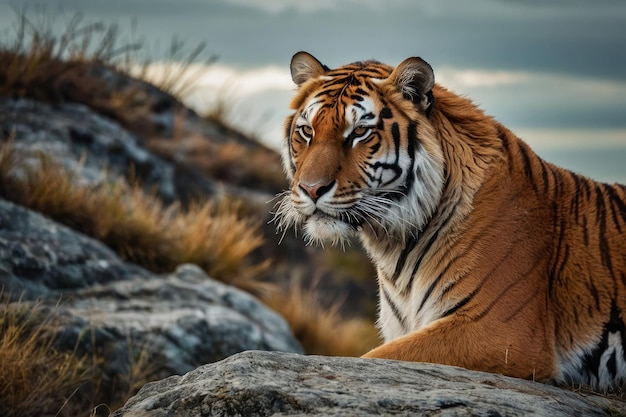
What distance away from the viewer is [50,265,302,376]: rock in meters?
7.24

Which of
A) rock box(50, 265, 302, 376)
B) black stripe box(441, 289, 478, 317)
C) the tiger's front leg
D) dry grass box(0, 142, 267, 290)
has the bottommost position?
rock box(50, 265, 302, 376)

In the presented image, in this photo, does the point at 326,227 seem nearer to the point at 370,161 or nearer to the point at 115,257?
the point at 370,161

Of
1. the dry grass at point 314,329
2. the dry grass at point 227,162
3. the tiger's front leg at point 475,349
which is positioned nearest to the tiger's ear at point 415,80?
the tiger's front leg at point 475,349

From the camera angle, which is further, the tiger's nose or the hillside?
the hillside

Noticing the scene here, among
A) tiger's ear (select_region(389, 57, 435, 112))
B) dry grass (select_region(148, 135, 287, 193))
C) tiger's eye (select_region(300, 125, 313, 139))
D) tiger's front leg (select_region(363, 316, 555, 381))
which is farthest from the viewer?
dry grass (select_region(148, 135, 287, 193))

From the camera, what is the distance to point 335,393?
341cm

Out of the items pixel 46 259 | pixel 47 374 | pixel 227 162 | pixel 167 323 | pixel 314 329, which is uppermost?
pixel 227 162

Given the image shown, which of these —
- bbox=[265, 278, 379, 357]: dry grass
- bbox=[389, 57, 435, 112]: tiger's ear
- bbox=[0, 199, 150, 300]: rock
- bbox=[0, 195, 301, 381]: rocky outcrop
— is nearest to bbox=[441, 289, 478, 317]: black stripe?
bbox=[389, 57, 435, 112]: tiger's ear

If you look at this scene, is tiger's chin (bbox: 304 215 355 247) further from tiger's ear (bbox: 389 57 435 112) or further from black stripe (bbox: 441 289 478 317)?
tiger's ear (bbox: 389 57 435 112)

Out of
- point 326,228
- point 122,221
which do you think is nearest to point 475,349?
point 326,228

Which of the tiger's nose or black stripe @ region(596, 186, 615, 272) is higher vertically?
black stripe @ region(596, 186, 615, 272)

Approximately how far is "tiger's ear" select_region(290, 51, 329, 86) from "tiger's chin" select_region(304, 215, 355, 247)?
107cm

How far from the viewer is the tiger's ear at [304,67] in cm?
552

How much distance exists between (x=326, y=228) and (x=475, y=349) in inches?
→ 38.9
